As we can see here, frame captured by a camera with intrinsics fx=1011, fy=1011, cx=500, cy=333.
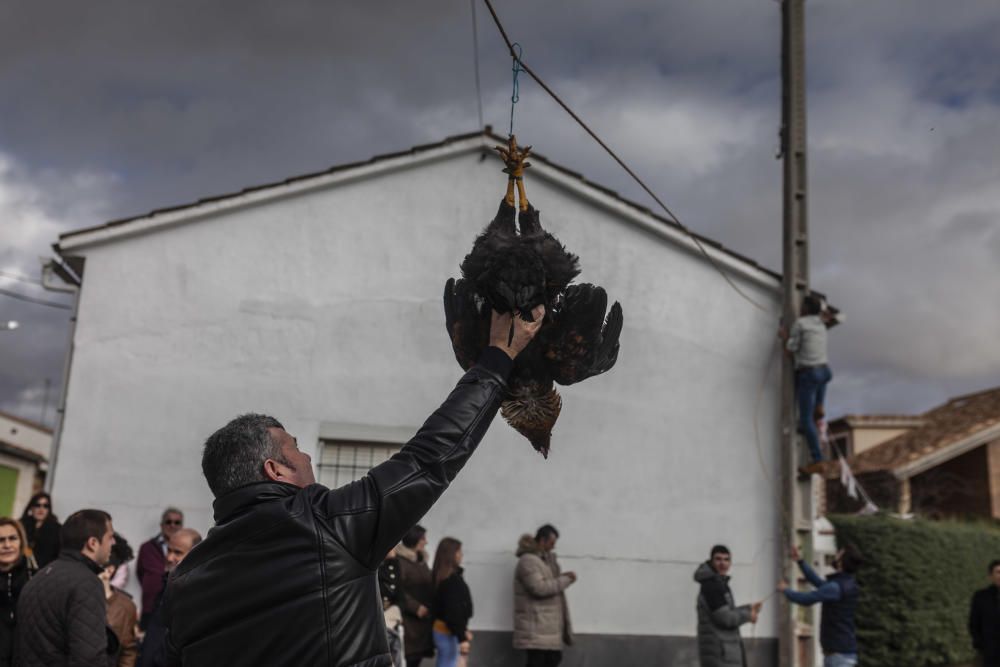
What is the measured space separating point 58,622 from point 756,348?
7602mm

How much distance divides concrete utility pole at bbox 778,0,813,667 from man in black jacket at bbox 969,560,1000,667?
1682mm

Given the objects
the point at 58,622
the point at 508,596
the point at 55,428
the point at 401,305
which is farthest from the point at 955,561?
the point at 58,622

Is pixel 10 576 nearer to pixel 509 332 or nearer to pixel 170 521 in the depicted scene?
pixel 509 332

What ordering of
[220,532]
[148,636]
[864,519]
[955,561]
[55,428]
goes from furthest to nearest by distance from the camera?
[955,561]
[864,519]
[55,428]
[148,636]
[220,532]

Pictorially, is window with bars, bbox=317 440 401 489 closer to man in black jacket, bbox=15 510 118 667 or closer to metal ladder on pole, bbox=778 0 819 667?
metal ladder on pole, bbox=778 0 819 667

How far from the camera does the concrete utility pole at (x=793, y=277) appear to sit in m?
9.51

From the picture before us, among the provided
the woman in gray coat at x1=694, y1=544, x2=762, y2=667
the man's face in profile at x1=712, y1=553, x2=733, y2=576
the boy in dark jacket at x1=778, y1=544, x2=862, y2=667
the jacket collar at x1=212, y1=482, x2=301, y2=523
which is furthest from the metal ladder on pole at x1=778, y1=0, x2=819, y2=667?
the jacket collar at x1=212, y1=482, x2=301, y2=523

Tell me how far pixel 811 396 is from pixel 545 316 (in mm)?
7511

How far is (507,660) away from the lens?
29.6ft

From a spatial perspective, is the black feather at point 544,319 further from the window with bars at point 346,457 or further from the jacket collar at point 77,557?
the window with bars at point 346,457

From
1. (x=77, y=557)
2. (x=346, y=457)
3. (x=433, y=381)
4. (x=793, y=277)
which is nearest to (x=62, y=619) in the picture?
(x=77, y=557)

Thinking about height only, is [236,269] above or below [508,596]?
above

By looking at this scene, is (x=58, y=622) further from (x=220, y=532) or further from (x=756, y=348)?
(x=756, y=348)

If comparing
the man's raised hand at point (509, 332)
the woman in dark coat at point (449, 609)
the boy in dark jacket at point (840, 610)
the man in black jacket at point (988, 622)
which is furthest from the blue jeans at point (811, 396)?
the man's raised hand at point (509, 332)
